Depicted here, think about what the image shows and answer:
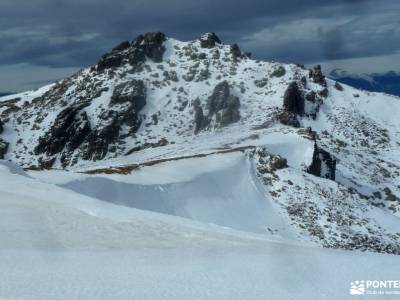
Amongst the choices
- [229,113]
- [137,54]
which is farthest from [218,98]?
[137,54]

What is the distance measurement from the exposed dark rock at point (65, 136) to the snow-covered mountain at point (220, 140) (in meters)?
0.21

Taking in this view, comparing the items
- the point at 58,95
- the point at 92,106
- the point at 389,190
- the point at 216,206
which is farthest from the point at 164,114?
the point at 216,206

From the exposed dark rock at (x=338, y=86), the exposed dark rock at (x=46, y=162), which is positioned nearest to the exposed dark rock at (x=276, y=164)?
the exposed dark rock at (x=46, y=162)

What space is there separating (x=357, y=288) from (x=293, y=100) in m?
77.3

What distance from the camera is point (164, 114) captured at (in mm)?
92000

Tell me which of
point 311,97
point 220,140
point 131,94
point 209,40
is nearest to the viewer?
point 220,140

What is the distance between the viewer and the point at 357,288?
15984 millimetres

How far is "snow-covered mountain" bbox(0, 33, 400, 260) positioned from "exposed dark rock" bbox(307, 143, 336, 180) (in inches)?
6.9

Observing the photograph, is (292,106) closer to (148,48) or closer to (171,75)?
(171,75)

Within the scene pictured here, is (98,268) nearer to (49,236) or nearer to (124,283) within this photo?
(124,283)

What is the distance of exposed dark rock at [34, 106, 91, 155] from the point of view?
290 feet

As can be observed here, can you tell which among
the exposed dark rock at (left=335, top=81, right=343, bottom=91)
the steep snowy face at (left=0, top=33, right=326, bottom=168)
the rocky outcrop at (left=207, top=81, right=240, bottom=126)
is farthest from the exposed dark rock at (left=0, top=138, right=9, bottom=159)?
the exposed dark rock at (left=335, top=81, right=343, bottom=91)

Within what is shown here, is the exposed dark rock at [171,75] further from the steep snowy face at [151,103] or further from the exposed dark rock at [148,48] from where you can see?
the exposed dark rock at [148,48]

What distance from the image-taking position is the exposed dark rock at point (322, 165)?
64562mm
